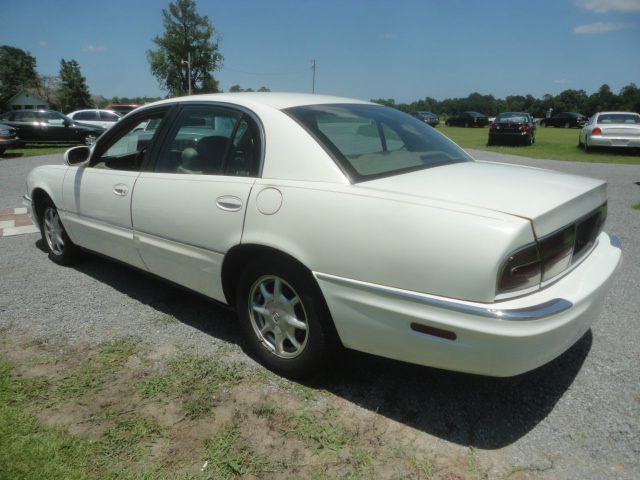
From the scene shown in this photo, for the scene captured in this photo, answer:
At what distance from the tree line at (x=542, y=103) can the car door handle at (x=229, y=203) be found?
2275 inches

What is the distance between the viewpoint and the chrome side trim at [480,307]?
6.13 ft

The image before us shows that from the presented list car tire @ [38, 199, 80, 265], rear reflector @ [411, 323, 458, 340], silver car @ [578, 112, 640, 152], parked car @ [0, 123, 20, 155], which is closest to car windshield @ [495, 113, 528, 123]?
silver car @ [578, 112, 640, 152]

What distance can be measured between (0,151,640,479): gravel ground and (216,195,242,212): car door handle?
943mm

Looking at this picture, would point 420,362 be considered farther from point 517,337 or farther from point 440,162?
point 440,162

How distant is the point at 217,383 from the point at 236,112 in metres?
1.60

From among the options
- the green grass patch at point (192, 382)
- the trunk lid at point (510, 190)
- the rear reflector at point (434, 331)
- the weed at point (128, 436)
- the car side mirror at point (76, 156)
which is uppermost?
the trunk lid at point (510, 190)

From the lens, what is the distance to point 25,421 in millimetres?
2297

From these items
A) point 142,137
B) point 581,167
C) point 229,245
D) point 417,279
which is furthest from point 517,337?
point 581,167

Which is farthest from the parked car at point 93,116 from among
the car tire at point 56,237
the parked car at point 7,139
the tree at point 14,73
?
the tree at point 14,73

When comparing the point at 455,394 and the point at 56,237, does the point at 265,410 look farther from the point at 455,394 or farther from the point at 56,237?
the point at 56,237

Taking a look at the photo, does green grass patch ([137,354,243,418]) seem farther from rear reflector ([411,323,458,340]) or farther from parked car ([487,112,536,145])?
parked car ([487,112,536,145])

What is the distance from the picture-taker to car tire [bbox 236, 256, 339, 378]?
2.39m

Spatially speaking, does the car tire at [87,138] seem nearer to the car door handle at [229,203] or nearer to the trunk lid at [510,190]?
the car door handle at [229,203]

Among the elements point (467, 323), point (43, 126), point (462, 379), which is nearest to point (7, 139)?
point (43, 126)
